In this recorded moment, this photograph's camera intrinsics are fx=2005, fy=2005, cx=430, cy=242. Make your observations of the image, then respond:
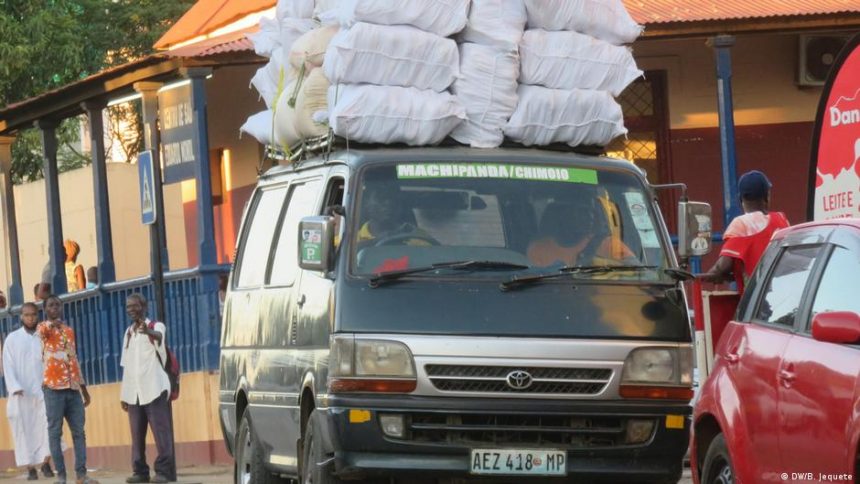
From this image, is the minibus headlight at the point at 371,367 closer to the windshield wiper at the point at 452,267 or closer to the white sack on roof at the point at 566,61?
the windshield wiper at the point at 452,267

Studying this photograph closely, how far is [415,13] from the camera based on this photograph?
11016 mm

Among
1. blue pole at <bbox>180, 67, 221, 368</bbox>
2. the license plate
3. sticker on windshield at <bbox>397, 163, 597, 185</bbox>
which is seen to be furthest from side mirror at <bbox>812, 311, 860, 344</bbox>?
blue pole at <bbox>180, 67, 221, 368</bbox>

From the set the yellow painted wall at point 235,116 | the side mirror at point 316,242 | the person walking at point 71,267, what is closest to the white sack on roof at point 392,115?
the side mirror at point 316,242

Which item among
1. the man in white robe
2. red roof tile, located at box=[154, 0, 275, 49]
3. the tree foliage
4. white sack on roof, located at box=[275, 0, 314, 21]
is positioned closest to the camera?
white sack on roof, located at box=[275, 0, 314, 21]

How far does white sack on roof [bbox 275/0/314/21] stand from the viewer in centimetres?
1236

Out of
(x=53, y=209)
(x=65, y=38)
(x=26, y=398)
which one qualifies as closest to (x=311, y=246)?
(x=26, y=398)

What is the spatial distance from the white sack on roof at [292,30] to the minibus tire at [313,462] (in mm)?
2716

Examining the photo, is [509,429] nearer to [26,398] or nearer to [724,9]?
[724,9]

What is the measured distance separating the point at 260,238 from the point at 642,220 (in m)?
2.96

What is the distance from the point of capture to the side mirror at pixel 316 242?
9930 millimetres

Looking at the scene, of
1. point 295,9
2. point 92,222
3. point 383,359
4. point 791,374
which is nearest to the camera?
point 791,374

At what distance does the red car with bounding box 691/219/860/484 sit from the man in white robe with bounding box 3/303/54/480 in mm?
12878

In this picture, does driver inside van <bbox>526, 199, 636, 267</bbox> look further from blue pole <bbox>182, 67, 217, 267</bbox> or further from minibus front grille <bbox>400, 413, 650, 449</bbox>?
blue pole <bbox>182, 67, 217, 267</bbox>

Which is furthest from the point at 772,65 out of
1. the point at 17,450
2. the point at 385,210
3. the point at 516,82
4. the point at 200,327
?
the point at 385,210
